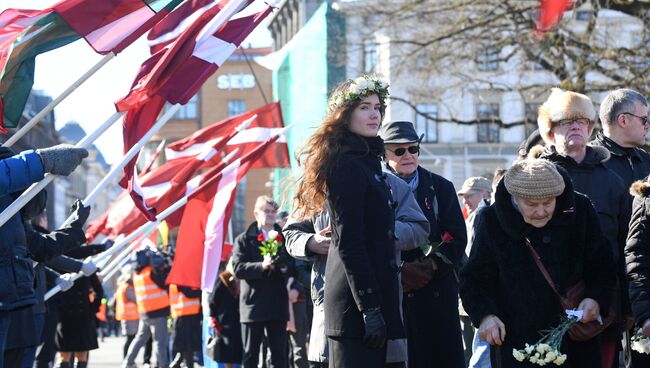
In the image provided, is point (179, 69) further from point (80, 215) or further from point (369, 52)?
point (369, 52)

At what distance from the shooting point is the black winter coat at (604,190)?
7051 mm

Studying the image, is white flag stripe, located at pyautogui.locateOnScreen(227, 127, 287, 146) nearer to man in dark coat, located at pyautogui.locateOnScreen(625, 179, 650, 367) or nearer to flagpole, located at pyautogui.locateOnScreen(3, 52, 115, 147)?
flagpole, located at pyautogui.locateOnScreen(3, 52, 115, 147)

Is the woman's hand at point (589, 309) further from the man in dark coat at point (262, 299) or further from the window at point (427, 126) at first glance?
the window at point (427, 126)

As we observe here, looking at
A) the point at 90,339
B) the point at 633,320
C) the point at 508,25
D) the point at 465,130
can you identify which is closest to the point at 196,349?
the point at 90,339

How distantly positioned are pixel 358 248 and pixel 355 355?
0.53 meters

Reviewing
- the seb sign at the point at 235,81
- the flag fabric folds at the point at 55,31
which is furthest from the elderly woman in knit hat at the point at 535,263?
the seb sign at the point at 235,81

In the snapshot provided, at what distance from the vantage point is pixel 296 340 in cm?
1366

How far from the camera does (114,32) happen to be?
28.1 feet

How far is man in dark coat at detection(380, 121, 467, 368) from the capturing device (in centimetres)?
772

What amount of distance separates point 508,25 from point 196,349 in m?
9.30

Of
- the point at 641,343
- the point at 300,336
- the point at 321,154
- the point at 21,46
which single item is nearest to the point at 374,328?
the point at 321,154

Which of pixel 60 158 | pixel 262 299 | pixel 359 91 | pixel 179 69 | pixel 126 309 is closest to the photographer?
pixel 60 158

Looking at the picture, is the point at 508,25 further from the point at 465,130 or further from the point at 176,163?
the point at 465,130

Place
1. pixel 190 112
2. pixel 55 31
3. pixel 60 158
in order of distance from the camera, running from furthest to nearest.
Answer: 1. pixel 190 112
2. pixel 55 31
3. pixel 60 158
